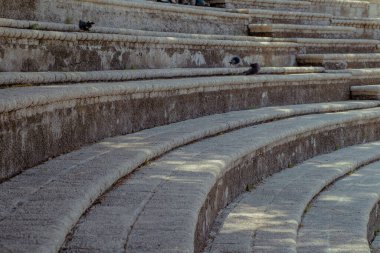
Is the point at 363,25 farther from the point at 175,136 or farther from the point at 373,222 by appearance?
the point at 175,136

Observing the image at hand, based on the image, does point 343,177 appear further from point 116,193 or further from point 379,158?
point 116,193

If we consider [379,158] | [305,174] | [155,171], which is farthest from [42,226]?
[379,158]

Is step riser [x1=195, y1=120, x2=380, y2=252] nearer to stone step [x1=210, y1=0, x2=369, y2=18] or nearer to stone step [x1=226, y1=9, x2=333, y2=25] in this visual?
stone step [x1=226, y1=9, x2=333, y2=25]

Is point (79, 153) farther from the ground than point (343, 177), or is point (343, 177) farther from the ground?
point (79, 153)

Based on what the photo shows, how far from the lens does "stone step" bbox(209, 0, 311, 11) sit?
637 inches

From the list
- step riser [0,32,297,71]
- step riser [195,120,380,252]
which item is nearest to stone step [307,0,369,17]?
step riser [0,32,297,71]

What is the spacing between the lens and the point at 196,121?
31.8 feet

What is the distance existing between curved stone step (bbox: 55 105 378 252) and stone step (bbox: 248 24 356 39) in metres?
4.52

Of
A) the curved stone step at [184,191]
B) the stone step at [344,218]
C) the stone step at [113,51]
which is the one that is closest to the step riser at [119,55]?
the stone step at [113,51]

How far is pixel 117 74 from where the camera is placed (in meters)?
9.01

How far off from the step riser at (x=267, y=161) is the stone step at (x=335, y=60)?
2198 millimetres

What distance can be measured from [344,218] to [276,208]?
0.63 m

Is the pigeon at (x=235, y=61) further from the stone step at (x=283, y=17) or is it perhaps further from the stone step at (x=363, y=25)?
the stone step at (x=363, y=25)

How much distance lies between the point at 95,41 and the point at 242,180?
230cm
